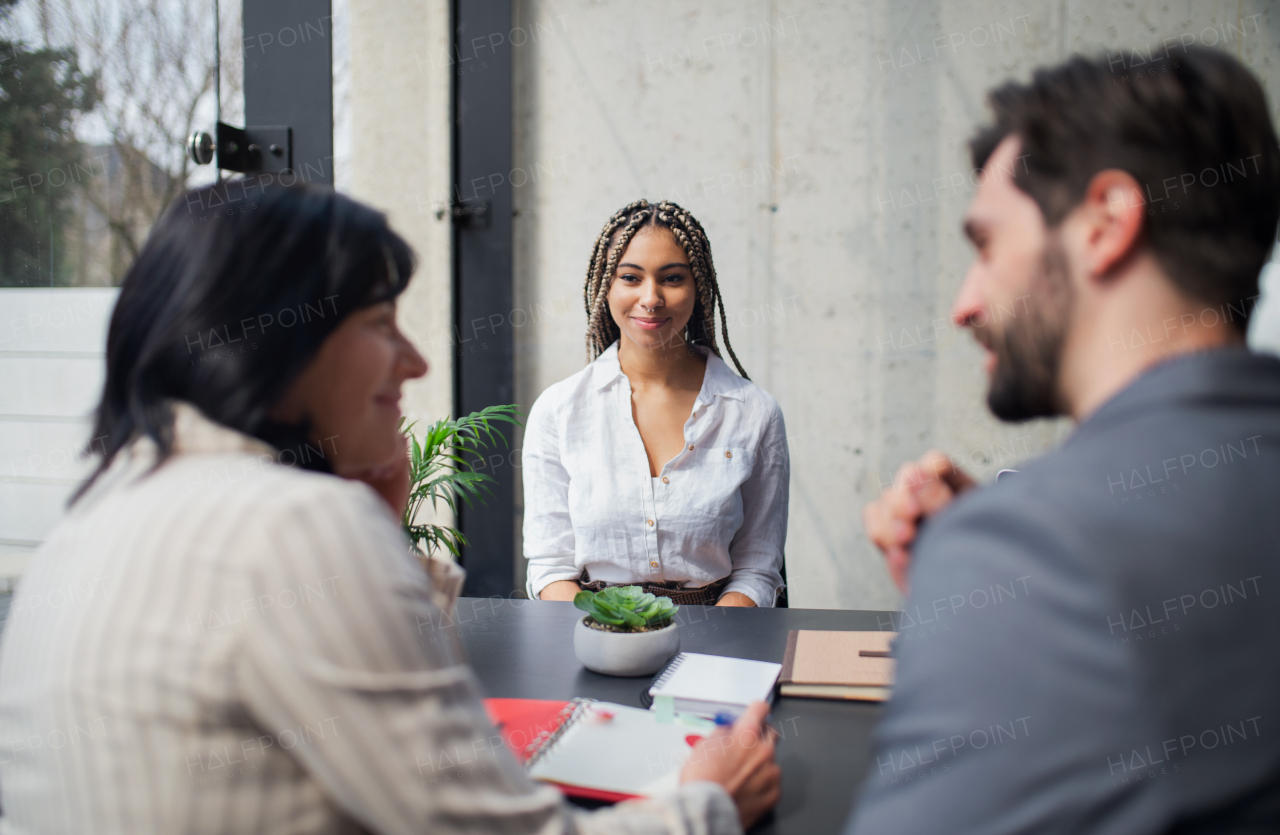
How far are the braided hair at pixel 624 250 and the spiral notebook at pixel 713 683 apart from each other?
1206 mm

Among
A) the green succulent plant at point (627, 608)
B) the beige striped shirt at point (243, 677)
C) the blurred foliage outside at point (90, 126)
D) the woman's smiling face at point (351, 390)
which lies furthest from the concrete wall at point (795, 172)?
the beige striped shirt at point (243, 677)

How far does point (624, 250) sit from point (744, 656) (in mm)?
1294

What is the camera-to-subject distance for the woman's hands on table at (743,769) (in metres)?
0.93

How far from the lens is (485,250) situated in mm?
3701

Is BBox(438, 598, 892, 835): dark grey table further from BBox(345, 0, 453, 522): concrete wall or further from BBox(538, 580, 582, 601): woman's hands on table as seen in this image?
BBox(345, 0, 453, 522): concrete wall

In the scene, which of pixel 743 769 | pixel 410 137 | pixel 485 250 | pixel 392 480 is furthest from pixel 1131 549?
pixel 410 137

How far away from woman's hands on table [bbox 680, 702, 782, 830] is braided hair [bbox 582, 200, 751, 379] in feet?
5.00

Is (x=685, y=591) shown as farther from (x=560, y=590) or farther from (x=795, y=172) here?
(x=795, y=172)

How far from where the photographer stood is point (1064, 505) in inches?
24.3

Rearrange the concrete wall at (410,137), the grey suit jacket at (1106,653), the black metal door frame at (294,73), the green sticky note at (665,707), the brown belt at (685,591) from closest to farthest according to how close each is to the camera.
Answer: the grey suit jacket at (1106,653), the green sticky note at (665,707), the brown belt at (685,591), the black metal door frame at (294,73), the concrete wall at (410,137)

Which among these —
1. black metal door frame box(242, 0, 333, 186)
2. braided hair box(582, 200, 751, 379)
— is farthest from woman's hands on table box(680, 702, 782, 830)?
black metal door frame box(242, 0, 333, 186)

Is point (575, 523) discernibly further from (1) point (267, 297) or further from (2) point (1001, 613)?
(2) point (1001, 613)

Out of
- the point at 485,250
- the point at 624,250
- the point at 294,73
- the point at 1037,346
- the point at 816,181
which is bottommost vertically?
the point at 1037,346

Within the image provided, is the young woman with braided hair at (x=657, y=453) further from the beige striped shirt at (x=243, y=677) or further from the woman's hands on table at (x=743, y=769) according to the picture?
the beige striped shirt at (x=243, y=677)
